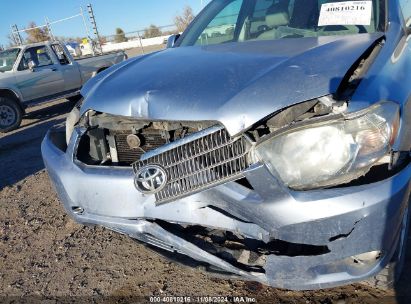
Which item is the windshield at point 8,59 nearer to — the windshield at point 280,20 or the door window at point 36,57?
the door window at point 36,57

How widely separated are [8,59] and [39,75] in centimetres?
78

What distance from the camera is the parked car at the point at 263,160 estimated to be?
174cm

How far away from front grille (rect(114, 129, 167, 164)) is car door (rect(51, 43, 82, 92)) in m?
8.42

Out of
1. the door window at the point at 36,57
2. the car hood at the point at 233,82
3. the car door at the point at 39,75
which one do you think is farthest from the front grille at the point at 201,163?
the door window at the point at 36,57

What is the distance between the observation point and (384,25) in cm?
255

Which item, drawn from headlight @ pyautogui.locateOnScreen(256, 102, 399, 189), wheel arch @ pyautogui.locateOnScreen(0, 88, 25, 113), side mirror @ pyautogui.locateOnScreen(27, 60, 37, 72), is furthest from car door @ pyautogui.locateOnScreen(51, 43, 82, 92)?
headlight @ pyautogui.locateOnScreen(256, 102, 399, 189)

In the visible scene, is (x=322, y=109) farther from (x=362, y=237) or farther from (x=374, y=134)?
(x=362, y=237)

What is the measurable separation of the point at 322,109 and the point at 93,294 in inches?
75.7

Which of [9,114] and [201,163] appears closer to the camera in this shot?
[201,163]

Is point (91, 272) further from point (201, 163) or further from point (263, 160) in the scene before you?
point (263, 160)

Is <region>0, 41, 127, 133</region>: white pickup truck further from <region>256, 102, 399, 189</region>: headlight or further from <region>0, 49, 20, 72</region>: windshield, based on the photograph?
<region>256, 102, 399, 189</region>: headlight

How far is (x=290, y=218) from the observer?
1.74 metres

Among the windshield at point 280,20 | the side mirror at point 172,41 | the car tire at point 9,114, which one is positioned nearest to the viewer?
the windshield at point 280,20

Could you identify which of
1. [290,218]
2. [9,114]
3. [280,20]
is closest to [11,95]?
[9,114]
